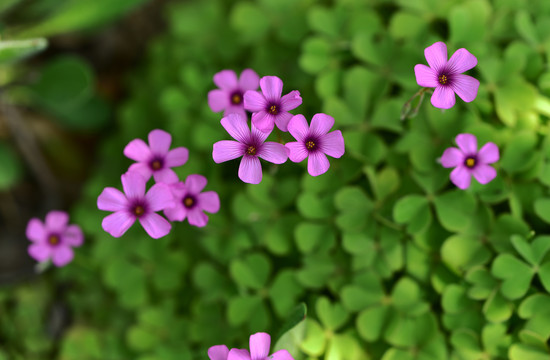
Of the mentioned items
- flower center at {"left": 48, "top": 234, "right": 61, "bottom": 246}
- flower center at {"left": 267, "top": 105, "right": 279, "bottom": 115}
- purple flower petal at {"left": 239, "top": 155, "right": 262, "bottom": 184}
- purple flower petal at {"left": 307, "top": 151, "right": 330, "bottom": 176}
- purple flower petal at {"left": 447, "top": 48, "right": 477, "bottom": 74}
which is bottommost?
flower center at {"left": 48, "top": 234, "right": 61, "bottom": 246}

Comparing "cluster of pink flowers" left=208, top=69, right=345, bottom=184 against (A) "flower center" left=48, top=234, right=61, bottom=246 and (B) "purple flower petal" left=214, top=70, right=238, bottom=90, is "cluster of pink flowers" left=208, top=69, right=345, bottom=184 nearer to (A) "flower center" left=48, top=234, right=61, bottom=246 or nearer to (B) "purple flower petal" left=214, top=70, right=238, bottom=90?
(B) "purple flower petal" left=214, top=70, right=238, bottom=90

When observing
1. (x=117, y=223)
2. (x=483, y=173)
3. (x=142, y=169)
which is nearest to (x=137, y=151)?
(x=142, y=169)

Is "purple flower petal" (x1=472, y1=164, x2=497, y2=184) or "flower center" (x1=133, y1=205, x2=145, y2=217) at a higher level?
"purple flower petal" (x1=472, y1=164, x2=497, y2=184)

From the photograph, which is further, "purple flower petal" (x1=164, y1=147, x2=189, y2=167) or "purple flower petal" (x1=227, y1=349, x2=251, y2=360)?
"purple flower petal" (x1=164, y1=147, x2=189, y2=167)

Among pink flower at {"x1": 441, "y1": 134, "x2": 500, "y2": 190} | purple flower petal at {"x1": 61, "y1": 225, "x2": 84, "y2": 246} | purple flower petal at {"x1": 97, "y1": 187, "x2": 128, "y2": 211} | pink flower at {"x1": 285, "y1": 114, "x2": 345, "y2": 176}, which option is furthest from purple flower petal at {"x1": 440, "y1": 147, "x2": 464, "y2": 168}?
purple flower petal at {"x1": 61, "y1": 225, "x2": 84, "y2": 246}

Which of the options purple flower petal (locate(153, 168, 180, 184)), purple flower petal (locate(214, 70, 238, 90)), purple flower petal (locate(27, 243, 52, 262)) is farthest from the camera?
purple flower petal (locate(27, 243, 52, 262))

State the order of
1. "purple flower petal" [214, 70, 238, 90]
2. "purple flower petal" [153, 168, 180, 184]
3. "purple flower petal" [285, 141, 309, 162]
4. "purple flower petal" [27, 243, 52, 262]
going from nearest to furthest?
"purple flower petal" [285, 141, 309, 162], "purple flower petal" [153, 168, 180, 184], "purple flower petal" [214, 70, 238, 90], "purple flower petal" [27, 243, 52, 262]

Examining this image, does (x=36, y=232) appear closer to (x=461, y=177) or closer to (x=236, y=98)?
(x=236, y=98)
